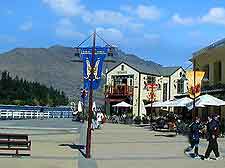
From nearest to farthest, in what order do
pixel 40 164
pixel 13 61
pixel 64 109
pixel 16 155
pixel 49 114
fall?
pixel 40 164 → pixel 16 155 → pixel 49 114 → pixel 64 109 → pixel 13 61

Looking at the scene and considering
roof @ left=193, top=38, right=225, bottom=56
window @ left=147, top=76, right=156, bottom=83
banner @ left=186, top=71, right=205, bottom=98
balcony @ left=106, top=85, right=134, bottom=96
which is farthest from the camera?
window @ left=147, top=76, right=156, bottom=83

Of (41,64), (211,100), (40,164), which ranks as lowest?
(40,164)

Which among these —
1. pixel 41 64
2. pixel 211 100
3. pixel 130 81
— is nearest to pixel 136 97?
pixel 130 81

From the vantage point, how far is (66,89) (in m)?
150

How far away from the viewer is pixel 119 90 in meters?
74.6

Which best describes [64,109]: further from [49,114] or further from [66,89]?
[66,89]

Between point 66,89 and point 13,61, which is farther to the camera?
point 13,61

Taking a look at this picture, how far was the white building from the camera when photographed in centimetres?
7362

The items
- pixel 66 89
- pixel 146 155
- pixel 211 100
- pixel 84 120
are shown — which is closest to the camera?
pixel 146 155

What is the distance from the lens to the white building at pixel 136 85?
73625 millimetres

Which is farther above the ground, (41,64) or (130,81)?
(41,64)

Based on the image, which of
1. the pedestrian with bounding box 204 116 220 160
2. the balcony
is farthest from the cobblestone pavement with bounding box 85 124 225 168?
the balcony

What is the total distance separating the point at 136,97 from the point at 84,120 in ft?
62.5

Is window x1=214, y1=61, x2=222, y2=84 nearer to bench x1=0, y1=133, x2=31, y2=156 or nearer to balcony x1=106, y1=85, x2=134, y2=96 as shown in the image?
bench x1=0, y1=133, x2=31, y2=156
